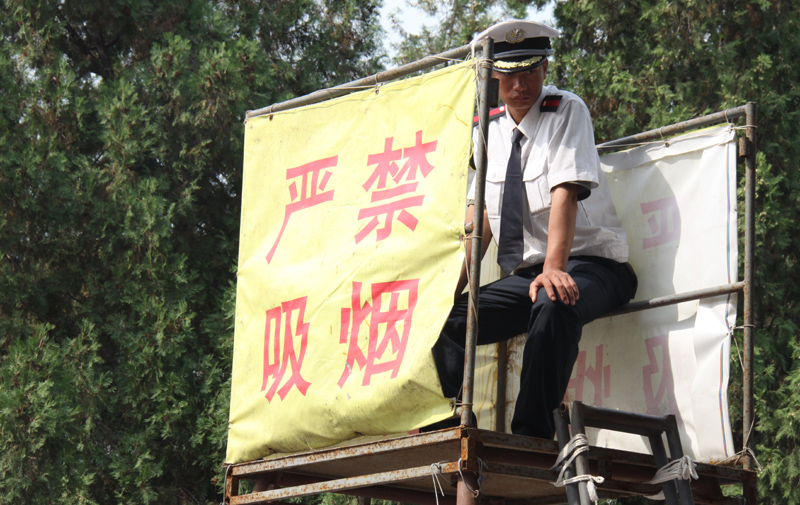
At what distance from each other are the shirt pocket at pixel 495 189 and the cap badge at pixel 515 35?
1.64 ft

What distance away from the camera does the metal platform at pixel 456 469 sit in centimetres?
327

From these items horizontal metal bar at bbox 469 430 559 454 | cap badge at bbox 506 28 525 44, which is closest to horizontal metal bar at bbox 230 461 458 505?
horizontal metal bar at bbox 469 430 559 454

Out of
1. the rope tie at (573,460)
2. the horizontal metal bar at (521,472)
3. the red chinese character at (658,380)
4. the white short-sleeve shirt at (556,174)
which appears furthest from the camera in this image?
the red chinese character at (658,380)

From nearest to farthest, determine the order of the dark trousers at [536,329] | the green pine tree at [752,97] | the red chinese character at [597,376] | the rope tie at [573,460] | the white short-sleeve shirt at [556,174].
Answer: the rope tie at [573,460] < the dark trousers at [536,329] < the white short-sleeve shirt at [556,174] < the red chinese character at [597,376] < the green pine tree at [752,97]

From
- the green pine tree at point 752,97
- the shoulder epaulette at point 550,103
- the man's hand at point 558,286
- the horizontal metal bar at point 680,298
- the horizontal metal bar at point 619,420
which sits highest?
the green pine tree at point 752,97

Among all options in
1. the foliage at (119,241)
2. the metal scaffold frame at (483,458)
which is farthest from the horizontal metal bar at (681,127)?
the foliage at (119,241)

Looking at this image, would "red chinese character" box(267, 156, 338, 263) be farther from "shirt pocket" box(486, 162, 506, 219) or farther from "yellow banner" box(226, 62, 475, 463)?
"shirt pocket" box(486, 162, 506, 219)

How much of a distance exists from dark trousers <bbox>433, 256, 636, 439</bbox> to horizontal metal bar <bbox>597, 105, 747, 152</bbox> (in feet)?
2.54

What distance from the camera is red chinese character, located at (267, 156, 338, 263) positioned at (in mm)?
3936

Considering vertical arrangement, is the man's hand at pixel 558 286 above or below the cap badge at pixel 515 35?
below

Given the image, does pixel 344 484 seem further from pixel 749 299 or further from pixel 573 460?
pixel 749 299

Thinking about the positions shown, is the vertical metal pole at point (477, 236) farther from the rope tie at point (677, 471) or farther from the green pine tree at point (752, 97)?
the green pine tree at point (752, 97)

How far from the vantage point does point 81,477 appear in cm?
789

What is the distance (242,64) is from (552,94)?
5.70m
